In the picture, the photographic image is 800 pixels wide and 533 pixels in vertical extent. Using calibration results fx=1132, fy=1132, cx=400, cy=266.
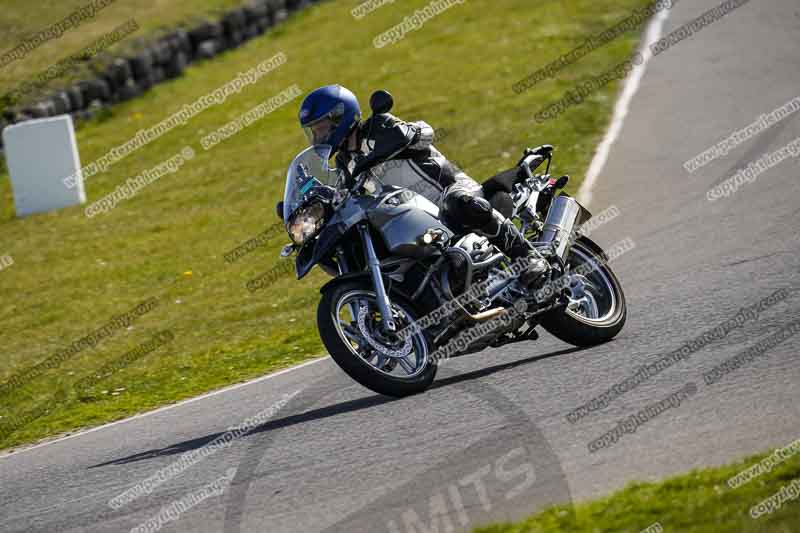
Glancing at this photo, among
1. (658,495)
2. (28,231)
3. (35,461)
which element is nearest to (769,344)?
(658,495)

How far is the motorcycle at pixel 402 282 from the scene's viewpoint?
686 centimetres

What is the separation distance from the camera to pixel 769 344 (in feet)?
22.2

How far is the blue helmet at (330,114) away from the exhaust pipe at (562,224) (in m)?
1.62

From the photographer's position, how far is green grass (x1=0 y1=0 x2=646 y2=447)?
10320 millimetres

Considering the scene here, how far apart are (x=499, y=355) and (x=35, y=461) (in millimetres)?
3283

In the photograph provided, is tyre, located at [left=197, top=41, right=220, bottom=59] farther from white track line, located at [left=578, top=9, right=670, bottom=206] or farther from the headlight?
the headlight

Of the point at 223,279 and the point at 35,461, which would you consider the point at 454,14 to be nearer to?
the point at 223,279

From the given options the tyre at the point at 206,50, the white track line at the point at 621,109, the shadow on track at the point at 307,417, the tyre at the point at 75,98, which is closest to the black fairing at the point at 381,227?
the shadow on track at the point at 307,417

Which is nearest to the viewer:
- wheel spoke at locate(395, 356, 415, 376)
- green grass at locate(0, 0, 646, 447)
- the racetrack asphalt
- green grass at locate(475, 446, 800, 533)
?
green grass at locate(475, 446, 800, 533)

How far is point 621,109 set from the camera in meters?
15.4

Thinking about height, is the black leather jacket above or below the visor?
below

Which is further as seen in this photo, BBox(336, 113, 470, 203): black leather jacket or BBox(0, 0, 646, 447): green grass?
BBox(0, 0, 646, 447): green grass

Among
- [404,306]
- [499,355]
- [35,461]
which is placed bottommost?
[499,355]

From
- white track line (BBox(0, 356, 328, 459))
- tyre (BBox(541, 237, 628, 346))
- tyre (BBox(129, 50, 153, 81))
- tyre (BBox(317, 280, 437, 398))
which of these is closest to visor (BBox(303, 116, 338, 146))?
tyre (BBox(317, 280, 437, 398))
